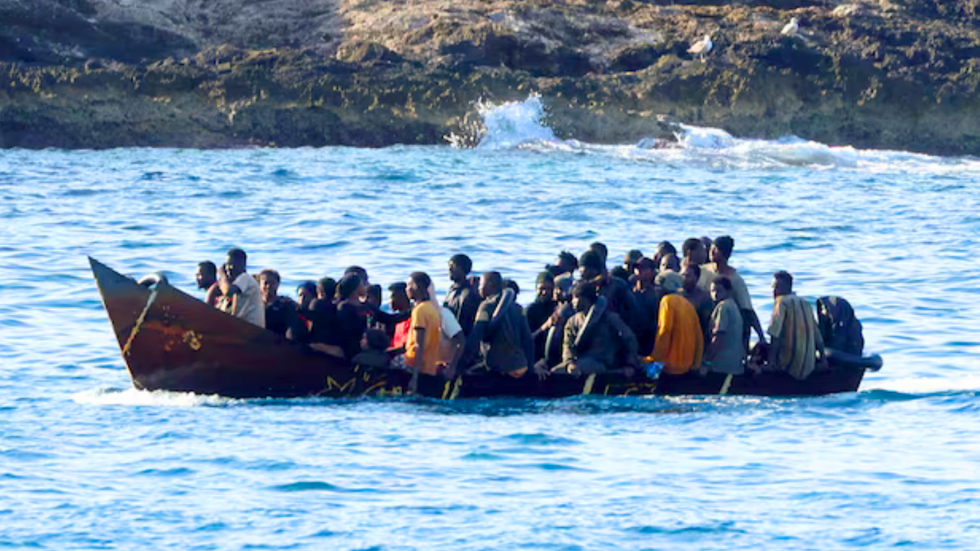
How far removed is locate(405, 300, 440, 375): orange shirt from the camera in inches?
519

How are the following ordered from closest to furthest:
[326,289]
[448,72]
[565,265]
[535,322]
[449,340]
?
1. [449,340]
2. [326,289]
3. [535,322]
4. [565,265]
5. [448,72]

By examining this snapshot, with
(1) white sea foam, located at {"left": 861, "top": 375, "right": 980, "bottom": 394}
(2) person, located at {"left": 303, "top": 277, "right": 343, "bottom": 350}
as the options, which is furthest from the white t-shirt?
(1) white sea foam, located at {"left": 861, "top": 375, "right": 980, "bottom": 394}

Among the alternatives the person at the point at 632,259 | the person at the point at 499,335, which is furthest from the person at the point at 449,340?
the person at the point at 632,259

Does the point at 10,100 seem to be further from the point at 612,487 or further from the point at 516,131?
the point at 612,487

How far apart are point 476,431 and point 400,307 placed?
1623mm

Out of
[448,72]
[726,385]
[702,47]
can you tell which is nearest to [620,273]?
[726,385]

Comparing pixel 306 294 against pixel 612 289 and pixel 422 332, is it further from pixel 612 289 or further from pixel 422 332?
pixel 612 289

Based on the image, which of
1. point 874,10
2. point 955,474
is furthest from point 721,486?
point 874,10

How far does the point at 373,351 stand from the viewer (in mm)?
13438

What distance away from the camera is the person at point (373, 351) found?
43.9 feet

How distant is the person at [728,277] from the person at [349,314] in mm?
3306

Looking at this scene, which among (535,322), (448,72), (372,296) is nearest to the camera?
(372,296)

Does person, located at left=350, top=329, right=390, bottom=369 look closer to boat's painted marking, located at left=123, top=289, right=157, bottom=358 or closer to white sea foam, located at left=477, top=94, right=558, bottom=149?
boat's painted marking, located at left=123, top=289, right=157, bottom=358

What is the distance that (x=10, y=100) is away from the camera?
1481 inches
